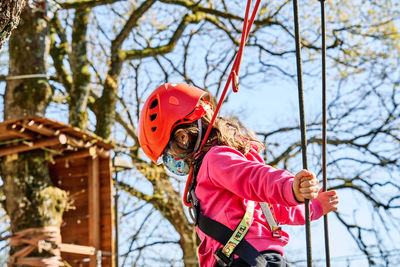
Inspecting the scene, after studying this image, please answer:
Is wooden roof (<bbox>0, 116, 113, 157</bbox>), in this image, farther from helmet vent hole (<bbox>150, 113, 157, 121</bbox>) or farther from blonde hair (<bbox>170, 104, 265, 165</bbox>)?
blonde hair (<bbox>170, 104, 265, 165</bbox>)

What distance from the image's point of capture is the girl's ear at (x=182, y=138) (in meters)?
2.90

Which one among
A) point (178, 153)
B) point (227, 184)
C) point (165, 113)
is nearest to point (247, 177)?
point (227, 184)

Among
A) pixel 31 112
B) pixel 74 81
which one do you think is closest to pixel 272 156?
pixel 74 81

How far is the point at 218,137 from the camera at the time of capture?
2760 millimetres

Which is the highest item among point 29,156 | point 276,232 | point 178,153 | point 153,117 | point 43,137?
point 43,137

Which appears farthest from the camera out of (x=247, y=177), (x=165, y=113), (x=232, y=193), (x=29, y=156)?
(x=29, y=156)

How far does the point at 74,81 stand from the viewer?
33.9ft

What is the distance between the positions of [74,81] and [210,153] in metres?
8.15

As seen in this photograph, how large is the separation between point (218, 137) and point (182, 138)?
247 mm

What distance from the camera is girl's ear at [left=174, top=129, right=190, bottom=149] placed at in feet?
9.52

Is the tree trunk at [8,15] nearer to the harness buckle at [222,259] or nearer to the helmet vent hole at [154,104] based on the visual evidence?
the helmet vent hole at [154,104]

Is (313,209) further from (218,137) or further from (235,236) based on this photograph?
(218,137)

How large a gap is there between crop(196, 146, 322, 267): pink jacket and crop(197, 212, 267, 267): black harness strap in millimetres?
28

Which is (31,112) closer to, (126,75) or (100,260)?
(100,260)
